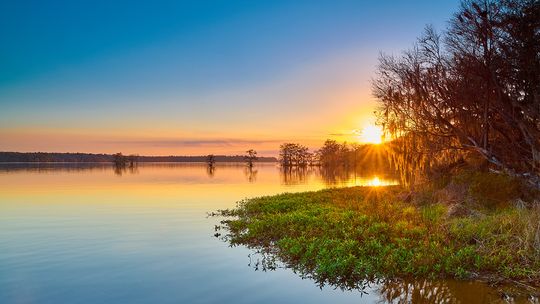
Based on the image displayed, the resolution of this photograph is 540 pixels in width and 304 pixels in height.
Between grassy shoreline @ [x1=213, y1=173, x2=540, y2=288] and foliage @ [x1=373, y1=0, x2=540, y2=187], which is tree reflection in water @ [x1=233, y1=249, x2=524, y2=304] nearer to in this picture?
grassy shoreline @ [x1=213, y1=173, x2=540, y2=288]

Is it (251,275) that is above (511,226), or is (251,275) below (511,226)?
below

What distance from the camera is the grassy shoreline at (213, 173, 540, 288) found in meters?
11.1

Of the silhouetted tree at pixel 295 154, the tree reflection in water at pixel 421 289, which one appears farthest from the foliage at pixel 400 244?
the silhouetted tree at pixel 295 154

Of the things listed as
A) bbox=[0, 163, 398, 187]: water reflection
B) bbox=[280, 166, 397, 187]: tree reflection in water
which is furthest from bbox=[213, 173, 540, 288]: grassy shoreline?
bbox=[280, 166, 397, 187]: tree reflection in water

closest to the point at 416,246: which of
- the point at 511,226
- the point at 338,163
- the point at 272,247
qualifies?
the point at 511,226

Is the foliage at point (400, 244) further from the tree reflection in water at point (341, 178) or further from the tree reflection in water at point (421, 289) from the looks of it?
the tree reflection in water at point (341, 178)

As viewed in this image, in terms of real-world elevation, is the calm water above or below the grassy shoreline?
below

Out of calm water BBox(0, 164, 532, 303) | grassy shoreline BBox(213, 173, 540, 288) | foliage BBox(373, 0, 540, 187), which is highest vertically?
foliage BBox(373, 0, 540, 187)

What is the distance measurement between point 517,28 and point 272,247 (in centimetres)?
1277

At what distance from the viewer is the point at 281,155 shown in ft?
472

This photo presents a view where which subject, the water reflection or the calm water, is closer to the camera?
the calm water

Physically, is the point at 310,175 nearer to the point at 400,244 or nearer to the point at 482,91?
the point at 482,91

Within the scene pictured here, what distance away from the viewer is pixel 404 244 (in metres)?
12.9

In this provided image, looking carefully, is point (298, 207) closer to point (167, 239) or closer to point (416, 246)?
point (167, 239)
